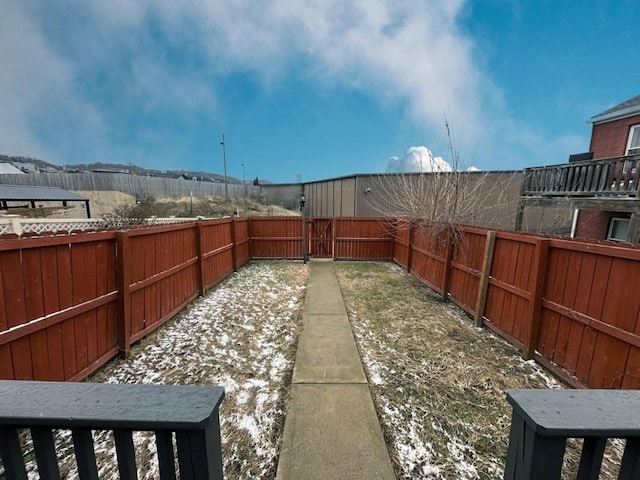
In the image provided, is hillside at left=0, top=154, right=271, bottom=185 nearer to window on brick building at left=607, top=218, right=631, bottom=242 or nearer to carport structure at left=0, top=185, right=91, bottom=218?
carport structure at left=0, top=185, right=91, bottom=218

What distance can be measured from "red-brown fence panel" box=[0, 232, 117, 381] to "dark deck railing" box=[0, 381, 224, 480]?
6.89 ft

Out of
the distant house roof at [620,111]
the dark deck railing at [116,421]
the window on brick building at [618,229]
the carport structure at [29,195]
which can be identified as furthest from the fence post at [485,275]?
the carport structure at [29,195]

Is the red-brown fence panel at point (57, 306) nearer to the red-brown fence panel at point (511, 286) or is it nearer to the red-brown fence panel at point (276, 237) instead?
the red-brown fence panel at point (511, 286)

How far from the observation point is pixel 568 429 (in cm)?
82

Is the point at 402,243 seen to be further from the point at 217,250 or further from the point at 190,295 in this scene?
the point at 190,295

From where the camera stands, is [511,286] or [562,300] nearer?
[562,300]

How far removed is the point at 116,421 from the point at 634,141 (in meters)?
14.0

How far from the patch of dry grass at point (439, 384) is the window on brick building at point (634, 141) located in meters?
9.04

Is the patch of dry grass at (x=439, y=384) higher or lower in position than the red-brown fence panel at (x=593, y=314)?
lower

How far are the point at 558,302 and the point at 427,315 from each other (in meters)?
2.12

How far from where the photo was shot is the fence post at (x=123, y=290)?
3492 mm

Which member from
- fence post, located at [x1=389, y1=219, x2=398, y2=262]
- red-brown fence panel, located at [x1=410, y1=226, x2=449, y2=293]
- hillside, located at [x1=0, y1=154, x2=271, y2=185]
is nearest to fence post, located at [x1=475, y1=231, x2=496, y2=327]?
red-brown fence panel, located at [x1=410, y1=226, x2=449, y2=293]

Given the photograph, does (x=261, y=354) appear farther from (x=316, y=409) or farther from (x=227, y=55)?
(x=227, y=55)

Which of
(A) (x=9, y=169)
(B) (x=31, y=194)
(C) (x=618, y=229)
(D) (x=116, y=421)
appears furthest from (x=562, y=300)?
(A) (x=9, y=169)
